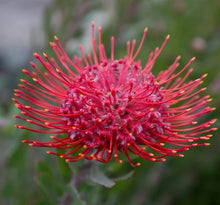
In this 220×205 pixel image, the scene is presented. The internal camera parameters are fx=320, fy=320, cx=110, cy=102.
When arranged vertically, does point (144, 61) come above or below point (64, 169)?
above

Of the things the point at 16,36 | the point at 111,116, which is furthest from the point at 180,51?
the point at 16,36

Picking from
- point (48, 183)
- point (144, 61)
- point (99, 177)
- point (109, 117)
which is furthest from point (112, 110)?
point (144, 61)

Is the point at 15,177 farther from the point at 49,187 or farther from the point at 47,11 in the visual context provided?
the point at 47,11

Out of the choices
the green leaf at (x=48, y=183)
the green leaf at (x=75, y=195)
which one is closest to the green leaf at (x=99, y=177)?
the green leaf at (x=75, y=195)

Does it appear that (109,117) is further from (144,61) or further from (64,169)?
(144,61)

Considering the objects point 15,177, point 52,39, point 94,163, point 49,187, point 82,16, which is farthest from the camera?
point 82,16

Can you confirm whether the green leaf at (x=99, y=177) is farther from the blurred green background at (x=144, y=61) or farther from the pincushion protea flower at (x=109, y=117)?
the blurred green background at (x=144, y=61)
